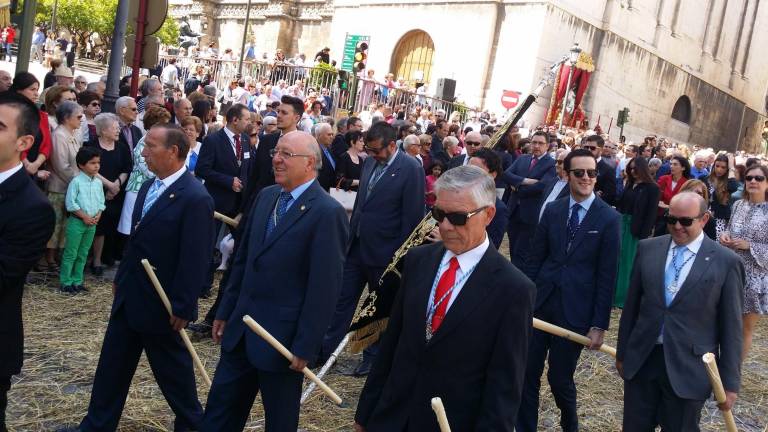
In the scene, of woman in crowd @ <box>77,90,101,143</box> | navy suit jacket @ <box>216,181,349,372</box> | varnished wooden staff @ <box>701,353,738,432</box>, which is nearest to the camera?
varnished wooden staff @ <box>701,353,738,432</box>

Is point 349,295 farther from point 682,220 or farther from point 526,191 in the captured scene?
point 526,191

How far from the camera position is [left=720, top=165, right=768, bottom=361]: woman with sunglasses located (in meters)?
7.02

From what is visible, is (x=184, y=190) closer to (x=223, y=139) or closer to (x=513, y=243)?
(x=223, y=139)

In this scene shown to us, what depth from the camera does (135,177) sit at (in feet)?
26.3

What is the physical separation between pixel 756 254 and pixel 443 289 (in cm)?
524

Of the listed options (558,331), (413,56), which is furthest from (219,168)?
(413,56)

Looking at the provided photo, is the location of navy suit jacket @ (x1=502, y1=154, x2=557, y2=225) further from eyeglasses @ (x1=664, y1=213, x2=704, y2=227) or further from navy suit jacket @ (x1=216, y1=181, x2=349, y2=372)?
navy suit jacket @ (x1=216, y1=181, x2=349, y2=372)

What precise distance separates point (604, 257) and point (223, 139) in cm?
427

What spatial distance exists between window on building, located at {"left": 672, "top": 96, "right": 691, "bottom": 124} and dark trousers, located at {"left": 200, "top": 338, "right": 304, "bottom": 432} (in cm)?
3737

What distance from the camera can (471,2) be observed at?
1139 inches

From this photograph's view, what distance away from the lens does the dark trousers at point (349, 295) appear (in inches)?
251

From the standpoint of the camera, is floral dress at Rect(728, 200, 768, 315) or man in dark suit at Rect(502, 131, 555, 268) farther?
man in dark suit at Rect(502, 131, 555, 268)

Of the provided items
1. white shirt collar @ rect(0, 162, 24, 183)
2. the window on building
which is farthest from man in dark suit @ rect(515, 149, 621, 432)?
the window on building

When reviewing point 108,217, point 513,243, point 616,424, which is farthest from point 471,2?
point 616,424
